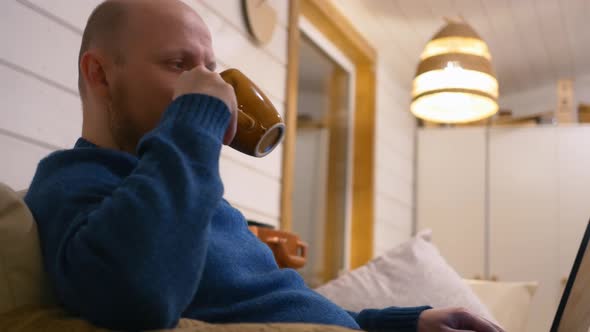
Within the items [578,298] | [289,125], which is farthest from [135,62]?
[289,125]

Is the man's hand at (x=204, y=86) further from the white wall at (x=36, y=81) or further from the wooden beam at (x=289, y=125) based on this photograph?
the wooden beam at (x=289, y=125)

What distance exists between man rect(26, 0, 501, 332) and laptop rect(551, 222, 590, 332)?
0.57 ft

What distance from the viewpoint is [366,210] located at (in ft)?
14.9

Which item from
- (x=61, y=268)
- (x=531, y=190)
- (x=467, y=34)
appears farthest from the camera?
(x=531, y=190)

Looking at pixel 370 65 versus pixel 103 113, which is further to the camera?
pixel 370 65

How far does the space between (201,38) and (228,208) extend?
0.84ft

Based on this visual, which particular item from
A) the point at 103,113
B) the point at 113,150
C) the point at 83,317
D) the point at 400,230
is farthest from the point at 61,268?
Answer: the point at 400,230

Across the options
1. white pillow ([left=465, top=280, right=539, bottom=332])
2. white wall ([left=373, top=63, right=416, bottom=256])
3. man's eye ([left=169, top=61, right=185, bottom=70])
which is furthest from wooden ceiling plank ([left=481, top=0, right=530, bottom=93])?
man's eye ([left=169, top=61, right=185, bottom=70])

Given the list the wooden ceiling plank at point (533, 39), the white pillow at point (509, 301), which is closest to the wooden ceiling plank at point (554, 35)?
the wooden ceiling plank at point (533, 39)

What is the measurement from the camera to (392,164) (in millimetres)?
4918

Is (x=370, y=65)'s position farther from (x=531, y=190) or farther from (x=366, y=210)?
(x=531, y=190)

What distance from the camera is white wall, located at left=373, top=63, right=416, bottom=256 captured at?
469cm

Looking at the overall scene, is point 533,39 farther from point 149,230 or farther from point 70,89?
point 149,230

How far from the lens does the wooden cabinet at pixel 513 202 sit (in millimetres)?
4871
